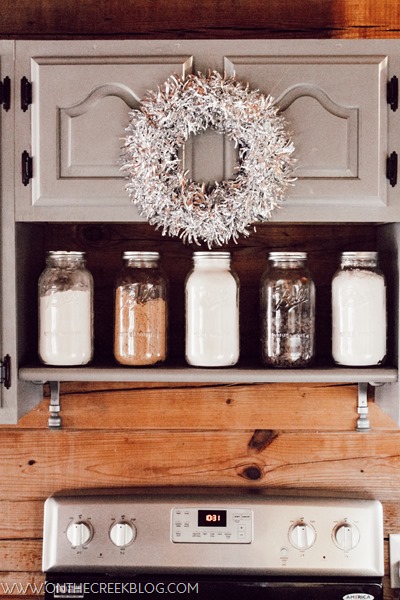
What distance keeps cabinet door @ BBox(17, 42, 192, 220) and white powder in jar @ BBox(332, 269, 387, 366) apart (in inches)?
20.8

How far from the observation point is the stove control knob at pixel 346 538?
159cm

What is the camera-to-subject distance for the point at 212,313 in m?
1.47

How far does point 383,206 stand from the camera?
1398mm

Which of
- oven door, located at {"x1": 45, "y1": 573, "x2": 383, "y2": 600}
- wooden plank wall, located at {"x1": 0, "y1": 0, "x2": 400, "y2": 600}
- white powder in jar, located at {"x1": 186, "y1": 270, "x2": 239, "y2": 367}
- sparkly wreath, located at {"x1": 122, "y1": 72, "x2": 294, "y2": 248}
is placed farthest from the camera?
wooden plank wall, located at {"x1": 0, "y1": 0, "x2": 400, "y2": 600}

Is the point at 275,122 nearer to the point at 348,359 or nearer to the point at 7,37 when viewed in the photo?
the point at 348,359

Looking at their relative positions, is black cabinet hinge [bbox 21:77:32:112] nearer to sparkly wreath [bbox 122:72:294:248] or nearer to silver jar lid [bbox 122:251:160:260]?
sparkly wreath [bbox 122:72:294:248]

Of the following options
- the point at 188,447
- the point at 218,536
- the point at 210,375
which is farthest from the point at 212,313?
the point at 218,536

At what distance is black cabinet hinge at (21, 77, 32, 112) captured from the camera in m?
1.40

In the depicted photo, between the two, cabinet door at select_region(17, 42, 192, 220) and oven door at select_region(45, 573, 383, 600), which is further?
oven door at select_region(45, 573, 383, 600)

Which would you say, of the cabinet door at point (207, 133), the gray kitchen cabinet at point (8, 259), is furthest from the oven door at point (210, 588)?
the cabinet door at point (207, 133)

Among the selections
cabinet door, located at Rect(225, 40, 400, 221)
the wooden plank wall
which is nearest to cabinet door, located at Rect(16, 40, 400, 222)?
cabinet door, located at Rect(225, 40, 400, 221)

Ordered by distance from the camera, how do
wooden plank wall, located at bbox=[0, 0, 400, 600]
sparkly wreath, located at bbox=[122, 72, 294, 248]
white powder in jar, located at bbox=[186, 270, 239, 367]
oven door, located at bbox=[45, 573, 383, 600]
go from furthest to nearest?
wooden plank wall, located at bbox=[0, 0, 400, 600] < oven door, located at bbox=[45, 573, 383, 600] < white powder in jar, located at bbox=[186, 270, 239, 367] < sparkly wreath, located at bbox=[122, 72, 294, 248]

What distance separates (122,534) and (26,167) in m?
0.91

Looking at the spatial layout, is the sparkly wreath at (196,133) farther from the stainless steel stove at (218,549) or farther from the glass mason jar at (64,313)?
the stainless steel stove at (218,549)
